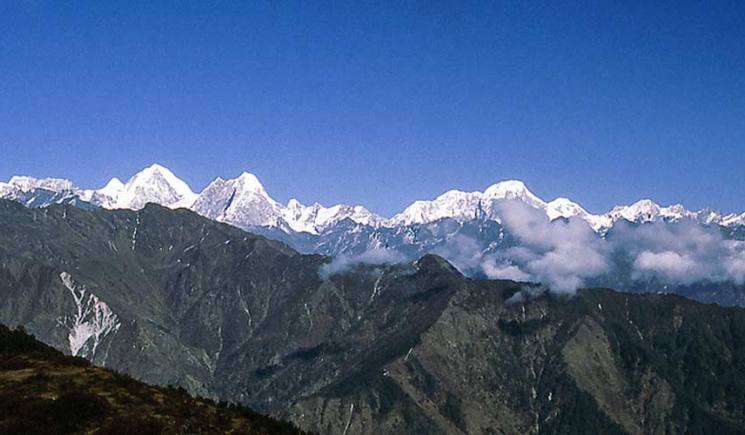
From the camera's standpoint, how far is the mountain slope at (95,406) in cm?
6084

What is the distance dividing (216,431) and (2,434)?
51.9 ft

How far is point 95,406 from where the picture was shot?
6444 centimetres

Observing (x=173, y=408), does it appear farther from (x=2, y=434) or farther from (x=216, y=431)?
(x=2, y=434)

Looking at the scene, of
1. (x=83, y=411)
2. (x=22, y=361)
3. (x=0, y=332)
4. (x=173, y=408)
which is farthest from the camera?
(x=0, y=332)

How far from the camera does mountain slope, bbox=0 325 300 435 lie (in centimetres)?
6084

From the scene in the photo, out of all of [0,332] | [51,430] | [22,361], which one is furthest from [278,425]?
[0,332]

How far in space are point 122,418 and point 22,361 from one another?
26.8m

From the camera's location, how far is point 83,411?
63.4 m

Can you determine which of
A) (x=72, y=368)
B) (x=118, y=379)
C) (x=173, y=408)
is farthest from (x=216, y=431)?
(x=72, y=368)

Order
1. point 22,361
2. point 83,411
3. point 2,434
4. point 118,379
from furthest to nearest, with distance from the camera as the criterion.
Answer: point 22,361, point 118,379, point 83,411, point 2,434

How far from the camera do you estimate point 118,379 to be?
253 ft

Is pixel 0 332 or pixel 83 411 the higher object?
pixel 0 332

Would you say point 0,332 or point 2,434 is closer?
point 2,434

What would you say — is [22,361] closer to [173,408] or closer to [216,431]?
[173,408]
